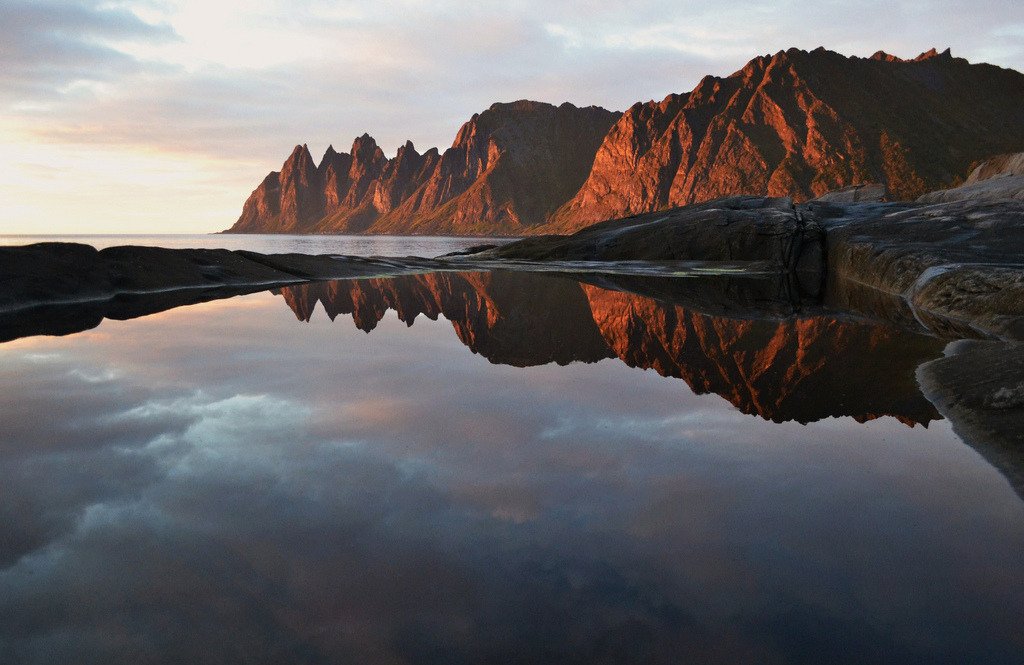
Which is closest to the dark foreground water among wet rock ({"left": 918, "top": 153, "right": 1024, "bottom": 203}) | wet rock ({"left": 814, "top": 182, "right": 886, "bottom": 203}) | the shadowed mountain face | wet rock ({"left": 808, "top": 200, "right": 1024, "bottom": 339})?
the shadowed mountain face

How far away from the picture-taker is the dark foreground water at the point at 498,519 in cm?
329

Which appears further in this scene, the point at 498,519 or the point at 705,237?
the point at 705,237

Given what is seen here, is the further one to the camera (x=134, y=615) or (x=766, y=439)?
(x=766, y=439)

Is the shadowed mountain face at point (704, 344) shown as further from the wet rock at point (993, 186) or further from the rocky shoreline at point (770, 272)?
the wet rock at point (993, 186)

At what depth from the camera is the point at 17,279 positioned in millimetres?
17984

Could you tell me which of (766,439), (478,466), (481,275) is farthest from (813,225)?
(478,466)

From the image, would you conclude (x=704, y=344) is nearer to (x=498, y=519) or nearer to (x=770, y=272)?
(x=498, y=519)

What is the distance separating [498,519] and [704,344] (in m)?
8.49

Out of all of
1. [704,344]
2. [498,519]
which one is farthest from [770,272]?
[498,519]

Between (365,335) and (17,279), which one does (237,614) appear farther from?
(17,279)

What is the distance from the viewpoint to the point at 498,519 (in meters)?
4.62

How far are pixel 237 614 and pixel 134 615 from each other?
54 cm

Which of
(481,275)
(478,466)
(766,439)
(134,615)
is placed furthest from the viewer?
(481,275)

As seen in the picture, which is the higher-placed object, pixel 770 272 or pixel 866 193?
pixel 866 193
